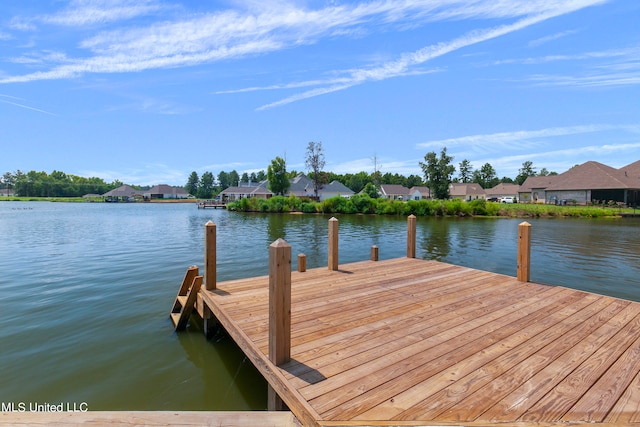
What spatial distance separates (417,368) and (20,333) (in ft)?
22.1

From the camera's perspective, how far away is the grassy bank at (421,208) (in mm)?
36375

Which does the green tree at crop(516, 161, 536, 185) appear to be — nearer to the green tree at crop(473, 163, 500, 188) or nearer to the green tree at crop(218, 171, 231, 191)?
the green tree at crop(473, 163, 500, 188)

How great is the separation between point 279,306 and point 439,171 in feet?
194

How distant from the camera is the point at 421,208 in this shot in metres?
40.1

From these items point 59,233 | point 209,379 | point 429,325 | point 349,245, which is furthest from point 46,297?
point 59,233

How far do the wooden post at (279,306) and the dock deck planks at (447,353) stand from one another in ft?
0.49

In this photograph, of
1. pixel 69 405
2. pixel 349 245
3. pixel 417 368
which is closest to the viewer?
pixel 417 368

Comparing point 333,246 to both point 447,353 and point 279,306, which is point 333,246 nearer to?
point 447,353

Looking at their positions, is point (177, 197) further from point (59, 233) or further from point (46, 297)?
point (46, 297)

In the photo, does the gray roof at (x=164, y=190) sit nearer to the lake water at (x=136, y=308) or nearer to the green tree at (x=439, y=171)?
the green tree at (x=439, y=171)

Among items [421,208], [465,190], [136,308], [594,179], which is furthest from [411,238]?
[465,190]

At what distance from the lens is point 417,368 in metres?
3.10

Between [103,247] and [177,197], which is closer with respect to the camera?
[103,247]

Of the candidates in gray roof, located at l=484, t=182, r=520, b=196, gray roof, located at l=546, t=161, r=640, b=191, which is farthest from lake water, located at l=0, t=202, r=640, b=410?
gray roof, located at l=484, t=182, r=520, b=196
